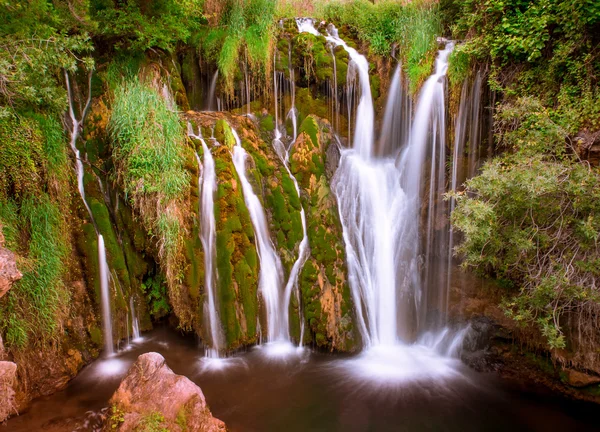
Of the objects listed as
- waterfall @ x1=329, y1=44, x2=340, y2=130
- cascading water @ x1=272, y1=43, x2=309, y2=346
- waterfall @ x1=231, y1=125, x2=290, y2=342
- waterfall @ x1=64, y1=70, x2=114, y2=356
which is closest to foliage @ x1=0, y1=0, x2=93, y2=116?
waterfall @ x1=64, y1=70, x2=114, y2=356

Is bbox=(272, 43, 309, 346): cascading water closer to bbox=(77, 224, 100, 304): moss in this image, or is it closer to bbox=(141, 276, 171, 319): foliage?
bbox=(141, 276, 171, 319): foliage

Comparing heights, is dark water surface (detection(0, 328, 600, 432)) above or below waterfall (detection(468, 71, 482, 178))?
below

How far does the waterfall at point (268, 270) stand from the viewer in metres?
6.49

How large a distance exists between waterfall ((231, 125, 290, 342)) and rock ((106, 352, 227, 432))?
7.13ft

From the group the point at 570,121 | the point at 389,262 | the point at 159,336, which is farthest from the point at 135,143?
the point at 570,121

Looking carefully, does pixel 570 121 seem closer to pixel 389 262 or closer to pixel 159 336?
pixel 389 262

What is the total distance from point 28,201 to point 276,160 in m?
4.27

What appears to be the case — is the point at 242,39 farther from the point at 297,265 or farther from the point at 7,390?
the point at 7,390

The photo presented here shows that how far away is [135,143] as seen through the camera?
6156 mm

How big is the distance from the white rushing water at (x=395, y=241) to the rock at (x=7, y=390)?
4608 millimetres

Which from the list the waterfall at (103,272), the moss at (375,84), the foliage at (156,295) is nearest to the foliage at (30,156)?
the waterfall at (103,272)

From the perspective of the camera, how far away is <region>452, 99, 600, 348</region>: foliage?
4.69 meters

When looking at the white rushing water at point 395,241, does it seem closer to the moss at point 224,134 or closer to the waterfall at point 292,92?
the waterfall at point 292,92

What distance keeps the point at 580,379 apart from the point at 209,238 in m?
6.04
